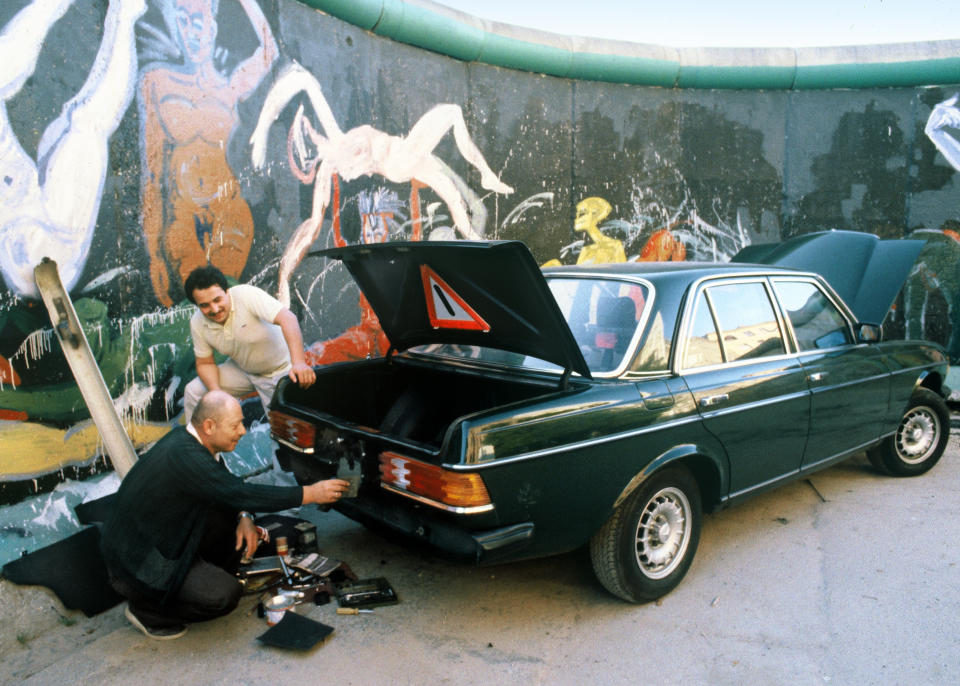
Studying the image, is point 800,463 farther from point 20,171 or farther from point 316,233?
point 20,171

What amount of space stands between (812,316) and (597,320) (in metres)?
1.74

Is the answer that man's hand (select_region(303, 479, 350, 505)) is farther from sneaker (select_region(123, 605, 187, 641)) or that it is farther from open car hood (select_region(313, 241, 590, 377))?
open car hood (select_region(313, 241, 590, 377))

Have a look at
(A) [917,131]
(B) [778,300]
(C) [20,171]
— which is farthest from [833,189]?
(C) [20,171]

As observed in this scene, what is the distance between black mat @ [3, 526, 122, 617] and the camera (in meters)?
3.36

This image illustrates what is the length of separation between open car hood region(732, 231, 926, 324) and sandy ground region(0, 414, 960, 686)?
2.34 meters

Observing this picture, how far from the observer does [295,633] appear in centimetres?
312

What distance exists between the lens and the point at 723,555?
395 centimetres

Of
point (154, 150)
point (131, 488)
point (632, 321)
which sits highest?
point (154, 150)

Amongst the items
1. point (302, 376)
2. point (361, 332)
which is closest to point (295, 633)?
point (302, 376)

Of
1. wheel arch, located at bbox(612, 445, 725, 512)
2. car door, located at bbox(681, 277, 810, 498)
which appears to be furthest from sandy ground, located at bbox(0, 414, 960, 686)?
car door, located at bbox(681, 277, 810, 498)

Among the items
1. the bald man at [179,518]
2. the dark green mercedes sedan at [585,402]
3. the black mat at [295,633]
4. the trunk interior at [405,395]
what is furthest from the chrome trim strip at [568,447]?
the black mat at [295,633]

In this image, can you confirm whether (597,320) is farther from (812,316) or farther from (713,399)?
(812,316)

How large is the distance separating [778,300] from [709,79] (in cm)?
577

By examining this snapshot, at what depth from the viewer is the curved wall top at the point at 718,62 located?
790 centimetres
